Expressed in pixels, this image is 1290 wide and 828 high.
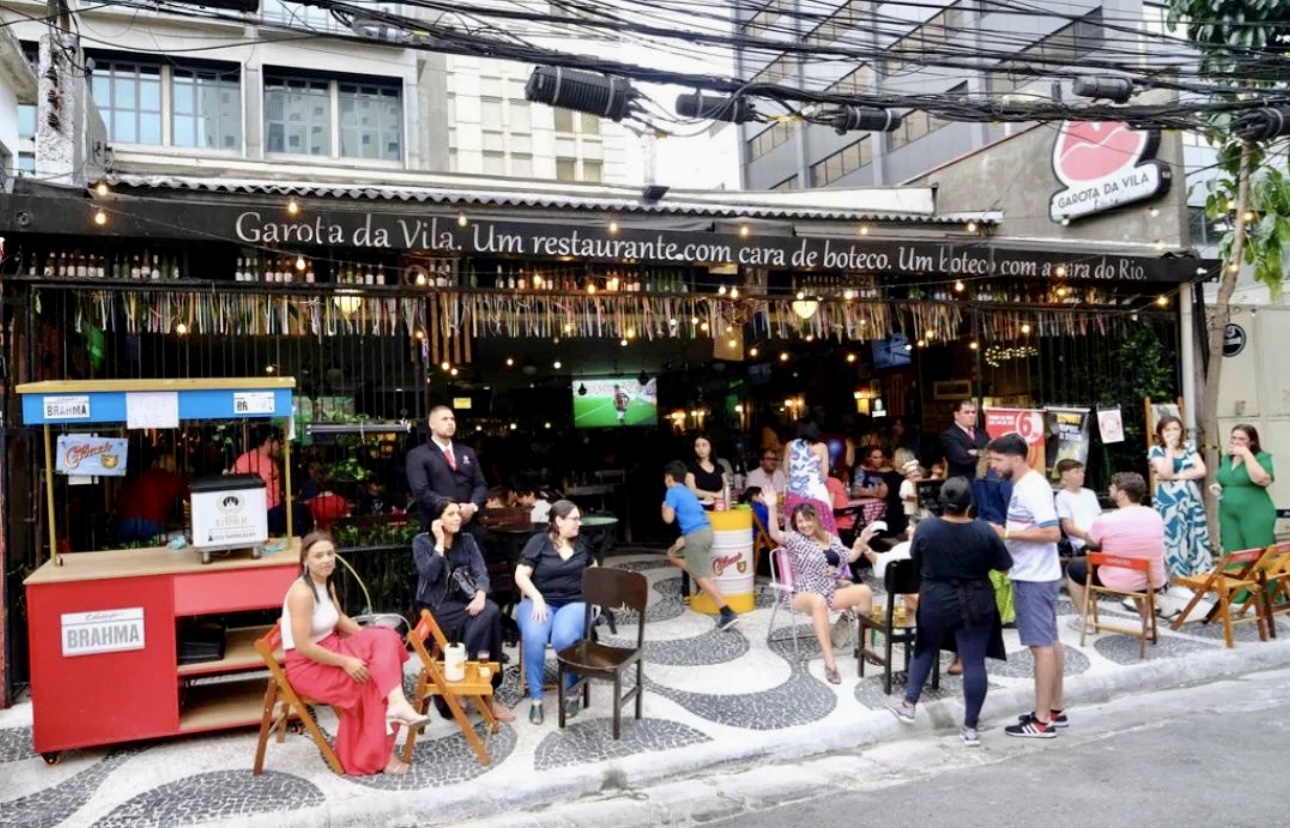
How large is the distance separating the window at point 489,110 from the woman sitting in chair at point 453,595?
54.3 metres

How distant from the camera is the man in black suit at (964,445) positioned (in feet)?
27.4

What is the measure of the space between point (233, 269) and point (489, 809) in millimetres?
5642

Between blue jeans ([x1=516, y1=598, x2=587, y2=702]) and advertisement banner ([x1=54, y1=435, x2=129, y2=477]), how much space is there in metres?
3.49

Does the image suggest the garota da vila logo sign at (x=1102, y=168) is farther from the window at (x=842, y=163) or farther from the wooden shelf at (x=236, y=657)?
the window at (x=842, y=163)

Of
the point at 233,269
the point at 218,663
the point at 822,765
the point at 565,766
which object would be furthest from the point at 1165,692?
the point at 233,269

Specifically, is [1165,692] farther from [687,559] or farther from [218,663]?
[218,663]

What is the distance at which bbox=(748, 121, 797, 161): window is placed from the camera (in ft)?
123

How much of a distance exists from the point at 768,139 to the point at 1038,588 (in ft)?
122

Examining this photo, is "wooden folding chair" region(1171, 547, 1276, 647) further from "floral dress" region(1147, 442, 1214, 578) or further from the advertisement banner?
the advertisement banner

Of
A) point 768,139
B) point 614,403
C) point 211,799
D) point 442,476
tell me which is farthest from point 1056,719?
point 768,139

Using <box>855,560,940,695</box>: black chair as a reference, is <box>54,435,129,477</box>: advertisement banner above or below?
above

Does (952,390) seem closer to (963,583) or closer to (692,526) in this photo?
(692,526)

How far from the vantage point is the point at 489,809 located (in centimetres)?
440

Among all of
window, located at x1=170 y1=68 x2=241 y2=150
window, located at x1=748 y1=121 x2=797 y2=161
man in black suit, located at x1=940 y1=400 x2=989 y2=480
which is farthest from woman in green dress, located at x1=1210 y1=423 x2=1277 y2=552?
window, located at x1=748 y1=121 x2=797 y2=161
